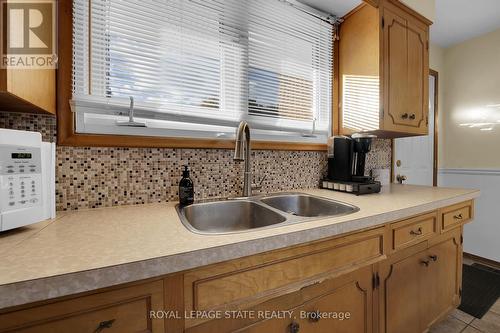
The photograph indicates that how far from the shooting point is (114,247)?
54 cm

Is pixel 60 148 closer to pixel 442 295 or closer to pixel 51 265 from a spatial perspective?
pixel 51 265

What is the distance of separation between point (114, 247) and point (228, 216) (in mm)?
615

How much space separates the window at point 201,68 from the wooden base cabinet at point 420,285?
0.90 metres

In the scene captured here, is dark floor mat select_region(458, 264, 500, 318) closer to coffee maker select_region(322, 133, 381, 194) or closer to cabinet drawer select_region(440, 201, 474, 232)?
cabinet drawer select_region(440, 201, 474, 232)

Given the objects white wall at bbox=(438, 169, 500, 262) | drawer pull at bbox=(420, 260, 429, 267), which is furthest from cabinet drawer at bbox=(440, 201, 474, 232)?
white wall at bbox=(438, 169, 500, 262)

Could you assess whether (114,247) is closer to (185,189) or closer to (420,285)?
(185,189)

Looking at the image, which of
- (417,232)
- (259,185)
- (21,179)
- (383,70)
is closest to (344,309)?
(417,232)

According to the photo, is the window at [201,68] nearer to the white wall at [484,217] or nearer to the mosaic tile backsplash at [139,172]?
the mosaic tile backsplash at [139,172]

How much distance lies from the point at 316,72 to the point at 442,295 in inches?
62.3

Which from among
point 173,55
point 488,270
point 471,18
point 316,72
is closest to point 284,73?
point 316,72

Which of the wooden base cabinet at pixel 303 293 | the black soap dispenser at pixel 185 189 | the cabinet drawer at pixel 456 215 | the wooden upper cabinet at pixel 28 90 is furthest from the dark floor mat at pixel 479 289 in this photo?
the wooden upper cabinet at pixel 28 90

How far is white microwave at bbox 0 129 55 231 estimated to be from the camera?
22.7 inches

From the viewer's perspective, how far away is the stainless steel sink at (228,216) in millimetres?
1018

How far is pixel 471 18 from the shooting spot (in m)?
2.05
